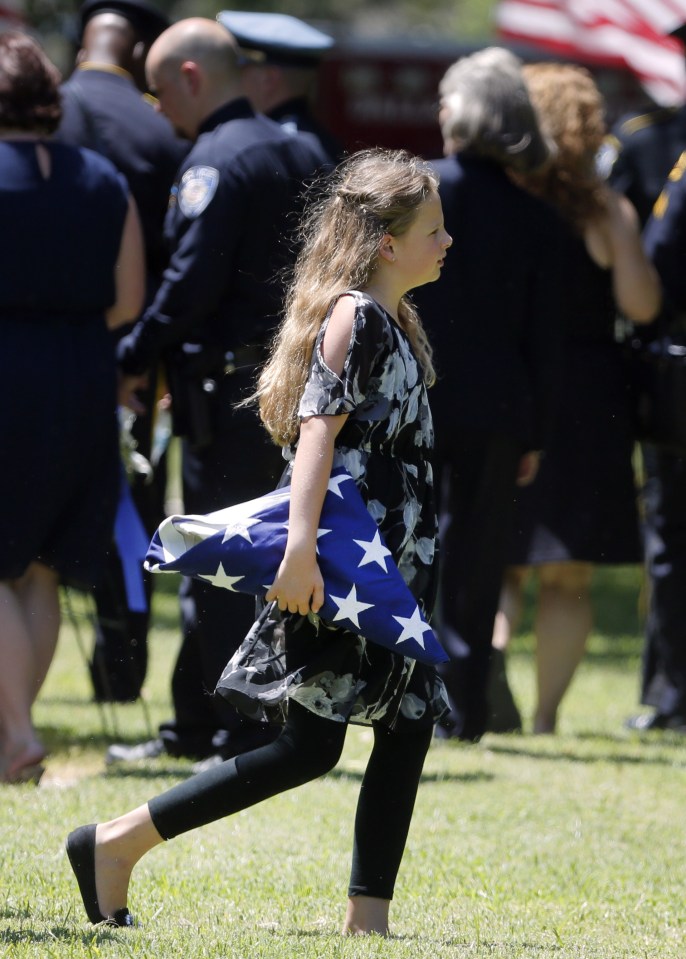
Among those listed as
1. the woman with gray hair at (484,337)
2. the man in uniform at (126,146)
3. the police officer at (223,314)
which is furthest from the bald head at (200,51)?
the woman with gray hair at (484,337)

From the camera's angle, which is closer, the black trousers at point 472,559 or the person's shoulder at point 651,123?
the black trousers at point 472,559

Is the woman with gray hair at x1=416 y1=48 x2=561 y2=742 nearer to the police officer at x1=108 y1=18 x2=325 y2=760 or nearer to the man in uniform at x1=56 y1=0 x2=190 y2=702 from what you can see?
the police officer at x1=108 y1=18 x2=325 y2=760

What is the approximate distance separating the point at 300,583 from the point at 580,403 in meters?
3.10

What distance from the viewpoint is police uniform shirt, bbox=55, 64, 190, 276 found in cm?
591

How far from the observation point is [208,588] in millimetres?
5191

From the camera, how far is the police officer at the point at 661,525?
6.48 meters

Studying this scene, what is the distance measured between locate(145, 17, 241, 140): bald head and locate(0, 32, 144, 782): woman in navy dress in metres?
0.44

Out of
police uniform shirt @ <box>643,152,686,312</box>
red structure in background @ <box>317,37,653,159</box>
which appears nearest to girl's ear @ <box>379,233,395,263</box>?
police uniform shirt @ <box>643,152,686,312</box>

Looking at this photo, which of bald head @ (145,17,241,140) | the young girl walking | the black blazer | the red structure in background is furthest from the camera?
the red structure in background

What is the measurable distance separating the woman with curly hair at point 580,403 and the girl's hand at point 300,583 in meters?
2.96

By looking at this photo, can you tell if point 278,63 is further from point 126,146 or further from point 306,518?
point 306,518

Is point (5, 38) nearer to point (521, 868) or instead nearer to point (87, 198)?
point (87, 198)

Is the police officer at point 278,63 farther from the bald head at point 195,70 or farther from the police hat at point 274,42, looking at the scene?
the bald head at point 195,70

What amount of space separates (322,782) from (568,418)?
1.78 m
